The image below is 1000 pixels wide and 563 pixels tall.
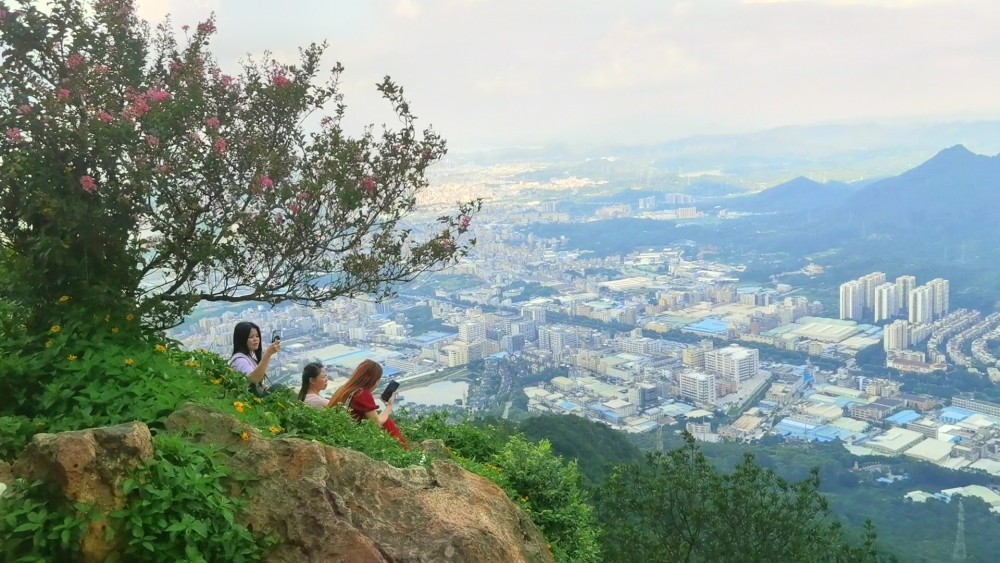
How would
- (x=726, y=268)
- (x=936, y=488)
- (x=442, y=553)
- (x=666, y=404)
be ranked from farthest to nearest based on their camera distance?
(x=726, y=268) → (x=666, y=404) → (x=936, y=488) → (x=442, y=553)

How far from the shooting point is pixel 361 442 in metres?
3.61

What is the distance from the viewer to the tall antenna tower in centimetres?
1195

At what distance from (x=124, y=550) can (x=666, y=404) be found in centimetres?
2240

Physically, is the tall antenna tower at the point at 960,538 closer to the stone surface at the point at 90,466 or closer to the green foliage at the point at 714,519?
the green foliage at the point at 714,519

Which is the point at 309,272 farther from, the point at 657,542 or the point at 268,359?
the point at 657,542

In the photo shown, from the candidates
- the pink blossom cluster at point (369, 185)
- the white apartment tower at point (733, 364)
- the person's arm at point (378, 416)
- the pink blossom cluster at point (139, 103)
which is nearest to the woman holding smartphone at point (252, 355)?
the person's arm at point (378, 416)

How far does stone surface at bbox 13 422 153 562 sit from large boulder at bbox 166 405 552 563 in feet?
1.41

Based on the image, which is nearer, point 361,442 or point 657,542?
point 361,442

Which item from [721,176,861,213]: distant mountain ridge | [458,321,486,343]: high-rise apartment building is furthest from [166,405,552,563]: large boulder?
[721,176,861,213]: distant mountain ridge

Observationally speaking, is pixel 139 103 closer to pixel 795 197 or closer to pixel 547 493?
pixel 547 493

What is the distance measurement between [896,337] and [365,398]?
1180 inches

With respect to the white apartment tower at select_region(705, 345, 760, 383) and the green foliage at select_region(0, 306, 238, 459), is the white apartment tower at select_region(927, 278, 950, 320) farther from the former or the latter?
the green foliage at select_region(0, 306, 238, 459)

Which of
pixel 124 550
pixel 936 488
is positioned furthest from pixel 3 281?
pixel 936 488

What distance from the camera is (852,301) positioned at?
115 feet
